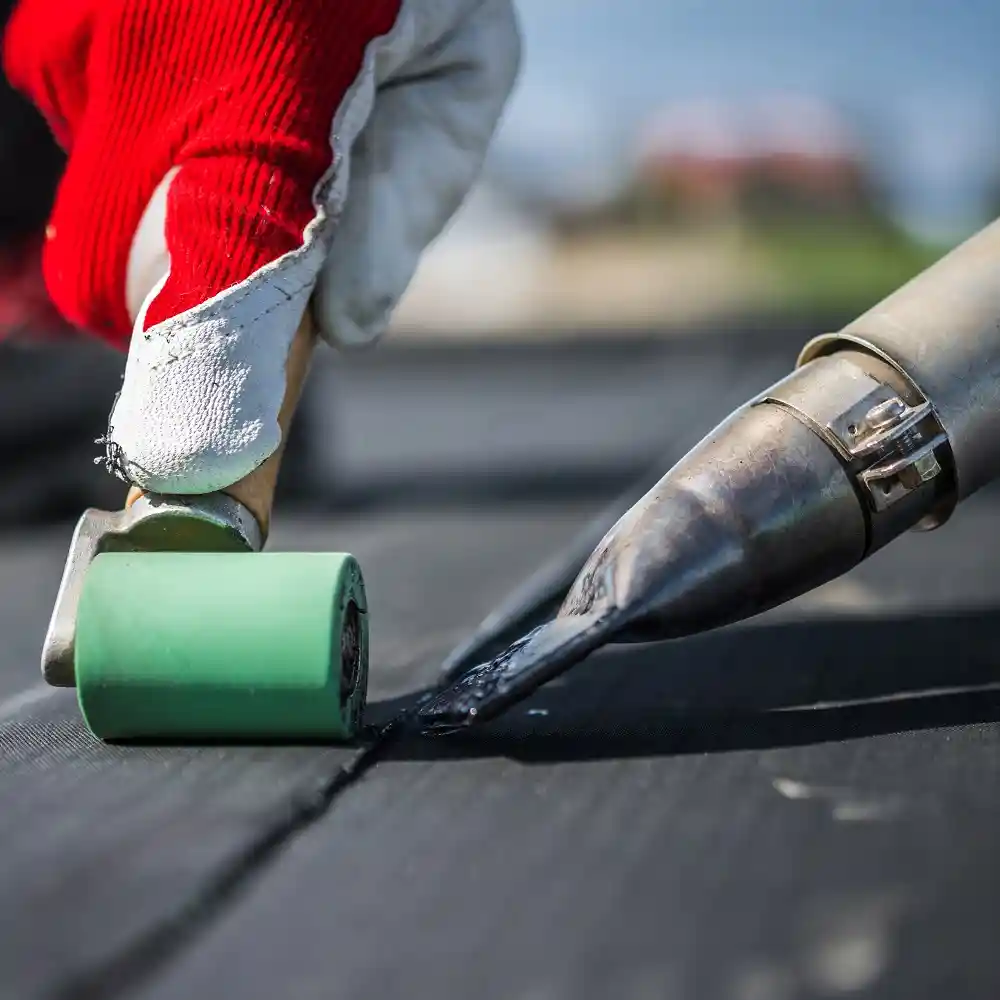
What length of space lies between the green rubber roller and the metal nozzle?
3.8 inches

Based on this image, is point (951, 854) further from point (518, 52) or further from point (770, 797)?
point (518, 52)

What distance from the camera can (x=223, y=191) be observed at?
118 centimetres

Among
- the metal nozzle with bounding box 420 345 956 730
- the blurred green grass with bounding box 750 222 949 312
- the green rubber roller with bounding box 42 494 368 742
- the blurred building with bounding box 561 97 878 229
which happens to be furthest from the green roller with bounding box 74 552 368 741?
the blurred green grass with bounding box 750 222 949 312

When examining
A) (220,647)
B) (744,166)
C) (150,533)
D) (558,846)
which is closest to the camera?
(558,846)

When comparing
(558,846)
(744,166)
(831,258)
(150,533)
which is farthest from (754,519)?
(831,258)

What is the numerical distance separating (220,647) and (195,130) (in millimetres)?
457

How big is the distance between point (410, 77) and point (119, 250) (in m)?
0.39

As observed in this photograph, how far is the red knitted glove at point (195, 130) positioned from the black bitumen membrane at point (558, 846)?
0.40m

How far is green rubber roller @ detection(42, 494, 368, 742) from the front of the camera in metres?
1.06

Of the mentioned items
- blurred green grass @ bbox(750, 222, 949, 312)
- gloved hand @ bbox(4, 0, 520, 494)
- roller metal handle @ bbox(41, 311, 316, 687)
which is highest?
gloved hand @ bbox(4, 0, 520, 494)

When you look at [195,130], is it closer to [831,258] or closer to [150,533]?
[150,533]

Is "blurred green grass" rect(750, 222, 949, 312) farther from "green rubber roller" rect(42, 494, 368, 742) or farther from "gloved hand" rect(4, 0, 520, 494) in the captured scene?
"green rubber roller" rect(42, 494, 368, 742)

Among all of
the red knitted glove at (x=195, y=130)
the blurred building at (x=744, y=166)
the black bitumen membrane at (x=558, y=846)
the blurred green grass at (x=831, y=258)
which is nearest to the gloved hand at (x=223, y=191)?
the red knitted glove at (x=195, y=130)

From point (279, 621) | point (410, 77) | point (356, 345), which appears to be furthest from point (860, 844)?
point (410, 77)
